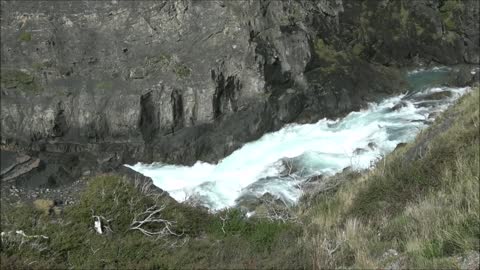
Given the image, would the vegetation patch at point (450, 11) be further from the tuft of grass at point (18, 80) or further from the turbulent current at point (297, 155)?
the tuft of grass at point (18, 80)

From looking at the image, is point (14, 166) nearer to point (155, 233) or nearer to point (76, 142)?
point (76, 142)

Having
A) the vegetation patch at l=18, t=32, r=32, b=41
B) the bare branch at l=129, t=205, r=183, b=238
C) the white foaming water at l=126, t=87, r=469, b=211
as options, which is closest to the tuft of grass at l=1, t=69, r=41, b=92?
the vegetation patch at l=18, t=32, r=32, b=41

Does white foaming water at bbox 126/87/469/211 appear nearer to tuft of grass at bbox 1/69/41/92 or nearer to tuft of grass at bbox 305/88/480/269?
tuft of grass at bbox 305/88/480/269

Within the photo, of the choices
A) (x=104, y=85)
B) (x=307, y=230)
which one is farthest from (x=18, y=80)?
(x=307, y=230)

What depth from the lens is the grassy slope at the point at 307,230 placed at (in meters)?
5.92

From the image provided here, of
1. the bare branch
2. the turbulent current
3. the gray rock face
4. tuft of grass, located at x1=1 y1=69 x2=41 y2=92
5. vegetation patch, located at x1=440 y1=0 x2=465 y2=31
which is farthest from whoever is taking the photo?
vegetation patch, located at x1=440 y1=0 x2=465 y2=31

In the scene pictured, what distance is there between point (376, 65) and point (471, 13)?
A: 34.4ft

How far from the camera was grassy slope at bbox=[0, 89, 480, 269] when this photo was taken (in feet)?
19.4

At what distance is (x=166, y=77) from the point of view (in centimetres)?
2331

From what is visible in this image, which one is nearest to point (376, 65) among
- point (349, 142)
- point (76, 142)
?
point (349, 142)

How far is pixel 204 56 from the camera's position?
2389 cm

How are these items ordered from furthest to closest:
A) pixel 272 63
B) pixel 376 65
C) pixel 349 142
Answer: pixel 376 65
pixel 272 63
pixel 349 142

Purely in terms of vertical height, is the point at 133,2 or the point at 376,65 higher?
the point at 133,2

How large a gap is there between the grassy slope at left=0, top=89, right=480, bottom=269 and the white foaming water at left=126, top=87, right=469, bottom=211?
6.82m
